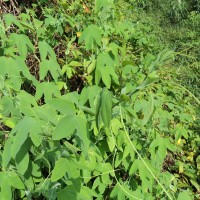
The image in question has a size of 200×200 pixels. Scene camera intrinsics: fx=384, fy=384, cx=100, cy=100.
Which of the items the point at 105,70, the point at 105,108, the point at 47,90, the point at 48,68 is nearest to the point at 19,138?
the point at 105,108

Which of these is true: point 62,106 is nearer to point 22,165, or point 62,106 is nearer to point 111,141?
point 22,165

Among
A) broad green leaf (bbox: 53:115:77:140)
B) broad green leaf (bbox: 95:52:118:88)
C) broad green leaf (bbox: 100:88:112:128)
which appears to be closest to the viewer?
broad green leaf (bbox: 100:88:112:128)

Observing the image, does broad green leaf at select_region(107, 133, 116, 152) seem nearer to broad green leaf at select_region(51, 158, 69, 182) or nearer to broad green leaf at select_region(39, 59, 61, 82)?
broad green leaf at select_region(39, 59, 61, 82)

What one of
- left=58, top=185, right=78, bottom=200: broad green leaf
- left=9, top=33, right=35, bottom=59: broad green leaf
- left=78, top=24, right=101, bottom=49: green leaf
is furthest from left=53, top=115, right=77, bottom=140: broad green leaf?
left=78, top=24, right=101, bottom=49: green leaf

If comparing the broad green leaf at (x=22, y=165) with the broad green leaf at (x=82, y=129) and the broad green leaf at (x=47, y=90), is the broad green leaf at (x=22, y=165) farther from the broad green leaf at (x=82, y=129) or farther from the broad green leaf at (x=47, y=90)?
the broad green leaf at (x=47, y=90)

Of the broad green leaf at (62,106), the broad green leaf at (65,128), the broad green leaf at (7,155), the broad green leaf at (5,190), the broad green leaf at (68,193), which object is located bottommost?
the broad green leaf at (5,190)

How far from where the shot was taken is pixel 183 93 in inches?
129

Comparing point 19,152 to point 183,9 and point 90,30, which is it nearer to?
point 90,30

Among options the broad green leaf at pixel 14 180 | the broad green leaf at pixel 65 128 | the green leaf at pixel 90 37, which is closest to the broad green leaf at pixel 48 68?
the green leaf at pixel 90 37

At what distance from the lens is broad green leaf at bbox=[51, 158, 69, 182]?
1.12m

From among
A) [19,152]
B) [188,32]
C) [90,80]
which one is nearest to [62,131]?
[19,152]

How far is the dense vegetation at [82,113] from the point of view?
43.9 inches

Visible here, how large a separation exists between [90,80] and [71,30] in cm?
49

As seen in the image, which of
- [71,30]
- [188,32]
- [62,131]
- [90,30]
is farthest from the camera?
[188,32]
